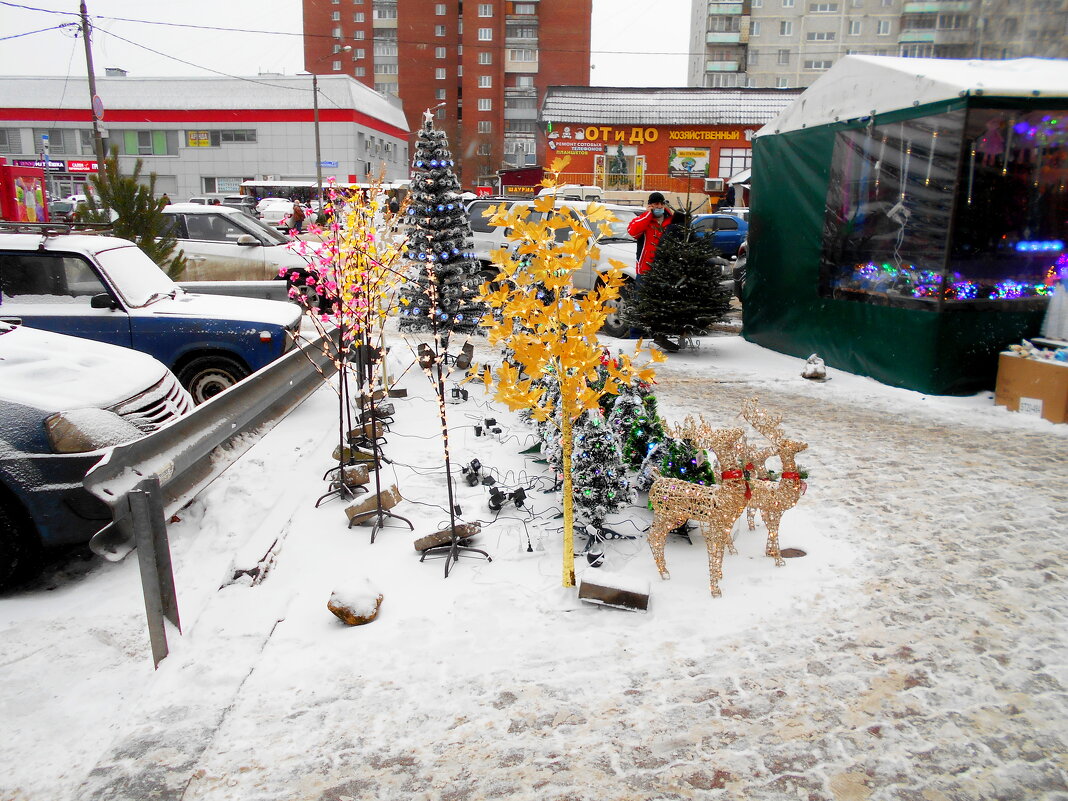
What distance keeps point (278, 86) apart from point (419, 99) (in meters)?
32.7

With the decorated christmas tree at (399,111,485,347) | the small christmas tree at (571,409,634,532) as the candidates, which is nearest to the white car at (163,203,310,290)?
the decorated christmas tree at (399,111,485,347)

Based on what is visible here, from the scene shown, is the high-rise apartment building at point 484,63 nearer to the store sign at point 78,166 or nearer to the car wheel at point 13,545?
the store sign at point 78,166

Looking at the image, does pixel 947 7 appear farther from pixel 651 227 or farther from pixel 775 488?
pixel 775 488

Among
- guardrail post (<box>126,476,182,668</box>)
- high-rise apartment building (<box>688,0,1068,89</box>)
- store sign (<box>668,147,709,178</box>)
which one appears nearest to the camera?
guardrail post (<box>126,476,182,668</box>)

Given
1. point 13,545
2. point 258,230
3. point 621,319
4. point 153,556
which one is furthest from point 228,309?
point 258,230

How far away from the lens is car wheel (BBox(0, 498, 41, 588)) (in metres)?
4.09

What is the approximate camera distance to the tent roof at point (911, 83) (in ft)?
25.8

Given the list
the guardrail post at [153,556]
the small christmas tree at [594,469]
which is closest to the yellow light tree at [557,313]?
the small christmas tree at [594,469]

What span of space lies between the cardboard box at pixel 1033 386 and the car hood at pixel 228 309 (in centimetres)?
805

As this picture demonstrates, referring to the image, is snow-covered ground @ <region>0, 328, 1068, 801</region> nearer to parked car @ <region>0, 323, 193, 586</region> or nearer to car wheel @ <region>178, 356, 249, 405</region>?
parked car @ <region>0, 323, 193, 586</region>

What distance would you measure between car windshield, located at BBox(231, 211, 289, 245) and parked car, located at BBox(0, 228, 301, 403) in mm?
6227

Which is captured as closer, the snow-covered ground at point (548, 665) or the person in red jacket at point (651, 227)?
the snow-covered ground at point (548, 665)

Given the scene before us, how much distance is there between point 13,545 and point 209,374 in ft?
11.6

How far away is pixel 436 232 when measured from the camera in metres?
11.4
